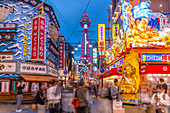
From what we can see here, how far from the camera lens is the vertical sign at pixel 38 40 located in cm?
2042

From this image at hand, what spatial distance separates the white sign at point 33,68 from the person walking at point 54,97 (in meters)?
13.6

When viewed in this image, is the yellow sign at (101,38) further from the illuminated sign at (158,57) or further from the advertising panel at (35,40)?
the illuminated sign at (158,57)

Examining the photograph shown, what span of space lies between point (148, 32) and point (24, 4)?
14.3m

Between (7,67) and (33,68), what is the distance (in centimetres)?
283

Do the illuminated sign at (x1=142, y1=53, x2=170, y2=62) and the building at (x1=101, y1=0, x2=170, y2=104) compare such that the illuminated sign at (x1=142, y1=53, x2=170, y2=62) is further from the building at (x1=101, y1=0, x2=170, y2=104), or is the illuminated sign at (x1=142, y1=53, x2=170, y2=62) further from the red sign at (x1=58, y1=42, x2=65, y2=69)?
the red sign at (x1=58, y1=42, x2=65, y2=69)

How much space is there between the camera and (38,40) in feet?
67.3

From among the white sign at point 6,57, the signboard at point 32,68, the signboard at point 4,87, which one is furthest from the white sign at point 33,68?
the signboard at point 4,87

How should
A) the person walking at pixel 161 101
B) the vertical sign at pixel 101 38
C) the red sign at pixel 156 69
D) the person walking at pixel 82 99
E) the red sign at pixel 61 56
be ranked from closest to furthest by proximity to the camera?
the person walking at pixel 161 101 < the person walking at pixel 82 99 < the red sign at pixel 156 69 < the vertical sign at pixel 101 38 < the red sign at pixel 61 56

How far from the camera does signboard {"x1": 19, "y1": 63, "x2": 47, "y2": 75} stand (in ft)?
67.3

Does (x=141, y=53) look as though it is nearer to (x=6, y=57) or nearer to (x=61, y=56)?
(x=6, y=57)

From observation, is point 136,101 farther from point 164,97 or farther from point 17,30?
point 17,30

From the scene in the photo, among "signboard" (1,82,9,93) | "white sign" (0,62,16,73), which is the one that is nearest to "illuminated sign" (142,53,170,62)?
"white sign" (0,62,16,73)

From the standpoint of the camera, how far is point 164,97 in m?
6.25

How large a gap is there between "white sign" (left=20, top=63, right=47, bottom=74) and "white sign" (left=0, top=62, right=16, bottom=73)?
2.70 feet
